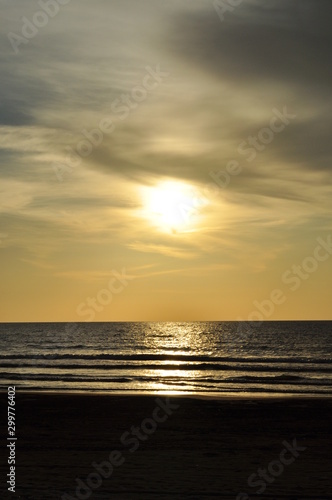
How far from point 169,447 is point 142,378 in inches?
1122

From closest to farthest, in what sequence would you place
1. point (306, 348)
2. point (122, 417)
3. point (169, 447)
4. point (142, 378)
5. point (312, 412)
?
point (169, 447), point (122, 417), point (312, 412), point (142, 378), point (306, 348)

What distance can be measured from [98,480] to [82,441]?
4814 mm

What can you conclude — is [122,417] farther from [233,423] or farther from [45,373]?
[45,373]

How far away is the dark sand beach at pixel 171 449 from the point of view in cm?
1216

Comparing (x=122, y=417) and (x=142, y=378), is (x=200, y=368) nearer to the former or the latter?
(x=142, y=378)

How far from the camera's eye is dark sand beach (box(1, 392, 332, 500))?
39.9 ft

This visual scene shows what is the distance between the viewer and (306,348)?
293 ft

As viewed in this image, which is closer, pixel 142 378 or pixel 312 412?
pixel 312 412

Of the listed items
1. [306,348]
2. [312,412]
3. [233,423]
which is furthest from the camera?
[306,348]

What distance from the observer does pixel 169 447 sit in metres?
16.5

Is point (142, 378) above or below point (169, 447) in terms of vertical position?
above

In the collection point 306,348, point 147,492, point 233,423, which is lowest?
point 147,492

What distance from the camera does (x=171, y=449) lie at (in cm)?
1617

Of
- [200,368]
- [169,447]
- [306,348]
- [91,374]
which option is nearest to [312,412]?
[169,447]
